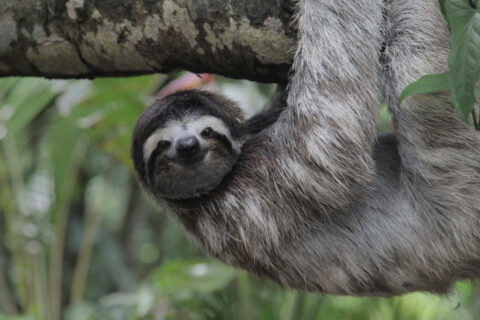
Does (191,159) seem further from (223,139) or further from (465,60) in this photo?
(465,60)

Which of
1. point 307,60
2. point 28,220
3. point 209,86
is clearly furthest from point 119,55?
point 28,220

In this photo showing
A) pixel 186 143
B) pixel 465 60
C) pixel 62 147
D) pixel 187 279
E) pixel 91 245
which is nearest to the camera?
pixel 465 60

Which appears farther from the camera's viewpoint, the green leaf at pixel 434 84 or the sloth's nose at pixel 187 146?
the sloth's nose at pixel 187 146

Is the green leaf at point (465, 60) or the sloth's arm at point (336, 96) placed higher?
the green leaf at point (465, 60)

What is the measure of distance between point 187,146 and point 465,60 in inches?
85.4

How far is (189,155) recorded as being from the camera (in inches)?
165

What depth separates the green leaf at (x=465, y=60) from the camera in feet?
8.08

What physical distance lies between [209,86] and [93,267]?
6.25 m

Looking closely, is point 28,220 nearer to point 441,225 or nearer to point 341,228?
point 341,228

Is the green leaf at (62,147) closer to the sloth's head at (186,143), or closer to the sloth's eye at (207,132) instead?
the sloth's head at (186,143)

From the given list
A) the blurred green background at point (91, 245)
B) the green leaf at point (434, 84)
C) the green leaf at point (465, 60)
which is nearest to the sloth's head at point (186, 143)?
the blurred green background at point (91, 245)

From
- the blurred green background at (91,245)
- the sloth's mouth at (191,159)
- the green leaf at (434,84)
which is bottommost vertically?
the blurred green background at (91,245)

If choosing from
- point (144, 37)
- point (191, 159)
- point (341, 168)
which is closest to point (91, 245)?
point (191, 159)

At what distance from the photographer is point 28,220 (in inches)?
316
